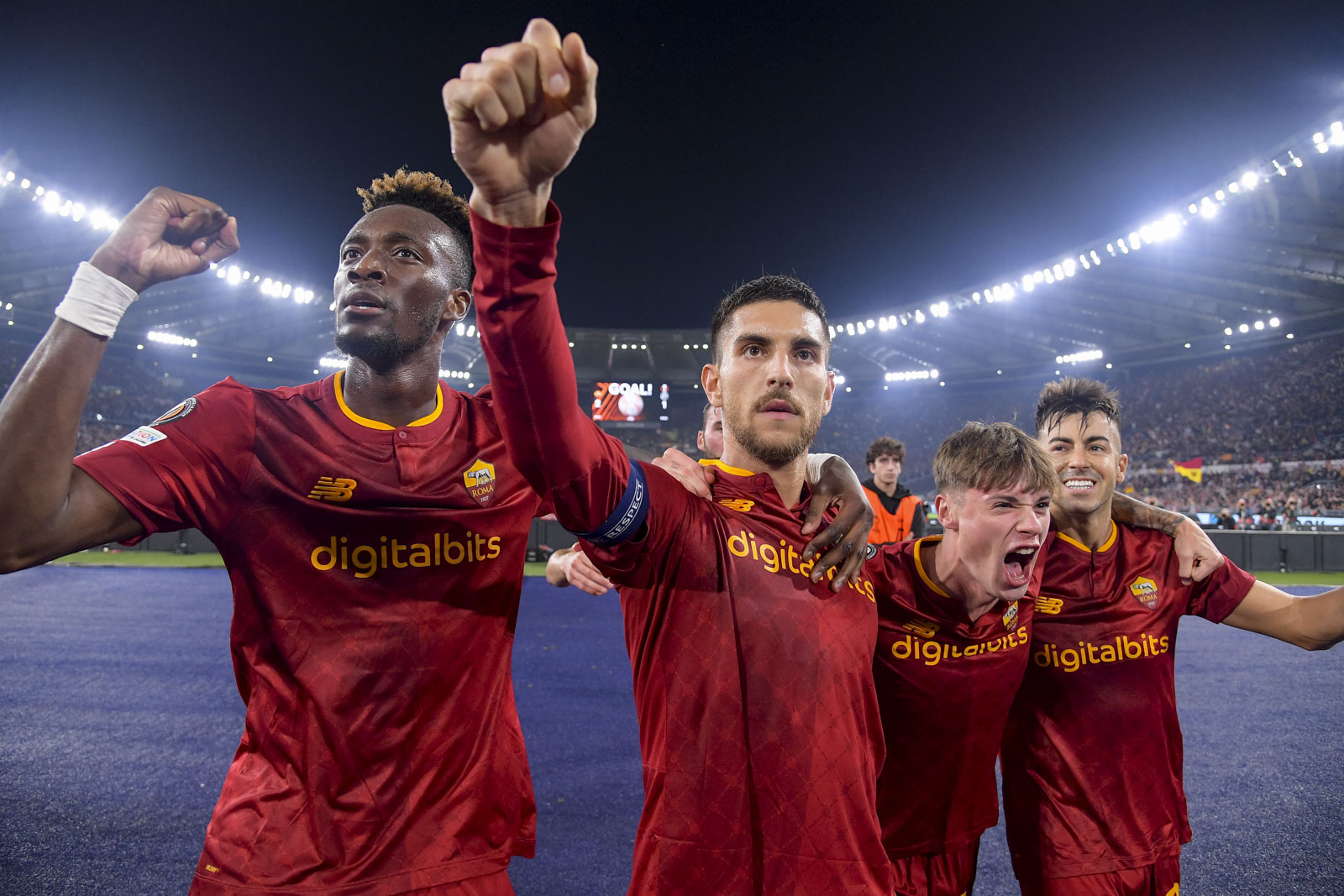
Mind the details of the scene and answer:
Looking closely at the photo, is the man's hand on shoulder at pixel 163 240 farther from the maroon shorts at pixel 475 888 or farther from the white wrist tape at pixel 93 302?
the maroon shorts at pixel 475 888

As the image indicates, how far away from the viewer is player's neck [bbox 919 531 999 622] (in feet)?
7.76

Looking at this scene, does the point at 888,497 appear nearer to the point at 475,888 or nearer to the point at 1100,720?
the point at 1100,720

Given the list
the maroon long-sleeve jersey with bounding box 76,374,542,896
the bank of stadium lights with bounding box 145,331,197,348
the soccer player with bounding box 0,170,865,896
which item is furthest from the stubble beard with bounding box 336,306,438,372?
the bank of stadium lights with bounding box 145,331,197,348

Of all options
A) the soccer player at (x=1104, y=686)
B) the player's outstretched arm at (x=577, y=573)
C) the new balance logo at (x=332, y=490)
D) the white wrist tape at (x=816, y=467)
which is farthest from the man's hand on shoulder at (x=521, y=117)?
the soccer player at (x=1104, y=686)

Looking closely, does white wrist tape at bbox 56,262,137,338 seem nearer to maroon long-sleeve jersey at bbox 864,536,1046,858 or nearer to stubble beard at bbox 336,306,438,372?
stubble beard at bbox 336,306,438,372

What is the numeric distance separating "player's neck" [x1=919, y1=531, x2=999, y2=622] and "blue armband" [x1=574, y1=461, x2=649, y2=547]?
140cm

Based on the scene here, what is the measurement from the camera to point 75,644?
25.1 ft

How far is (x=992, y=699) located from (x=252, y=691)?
236cm

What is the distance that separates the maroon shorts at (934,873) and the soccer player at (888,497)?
494 centimetres

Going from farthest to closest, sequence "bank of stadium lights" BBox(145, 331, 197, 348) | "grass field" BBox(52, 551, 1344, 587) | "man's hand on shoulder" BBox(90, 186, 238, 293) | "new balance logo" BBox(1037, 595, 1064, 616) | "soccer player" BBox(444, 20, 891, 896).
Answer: "bank of stadium lights" BBox(145, 331, 197, 348) → "grass field" BBox(52, 551, 1344, 587) → "new balance logo" BBox(1037, 595, 1064, 616) → "man's hand on shoulder" BBox(90, 186, 238, 293) → "soccer player" BBox(444, 20, 891, 896)

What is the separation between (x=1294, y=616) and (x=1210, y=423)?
35964mm

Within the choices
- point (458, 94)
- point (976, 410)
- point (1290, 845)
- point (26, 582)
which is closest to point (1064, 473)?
point (458, 94)

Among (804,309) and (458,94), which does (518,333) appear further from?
(804,309)

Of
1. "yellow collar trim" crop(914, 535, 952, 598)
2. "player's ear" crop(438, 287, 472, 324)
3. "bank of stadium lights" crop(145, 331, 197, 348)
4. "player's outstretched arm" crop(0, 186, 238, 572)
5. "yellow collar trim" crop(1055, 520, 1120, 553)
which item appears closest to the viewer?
"player's outstretched arm" crop(0, 186, 238, 572)
